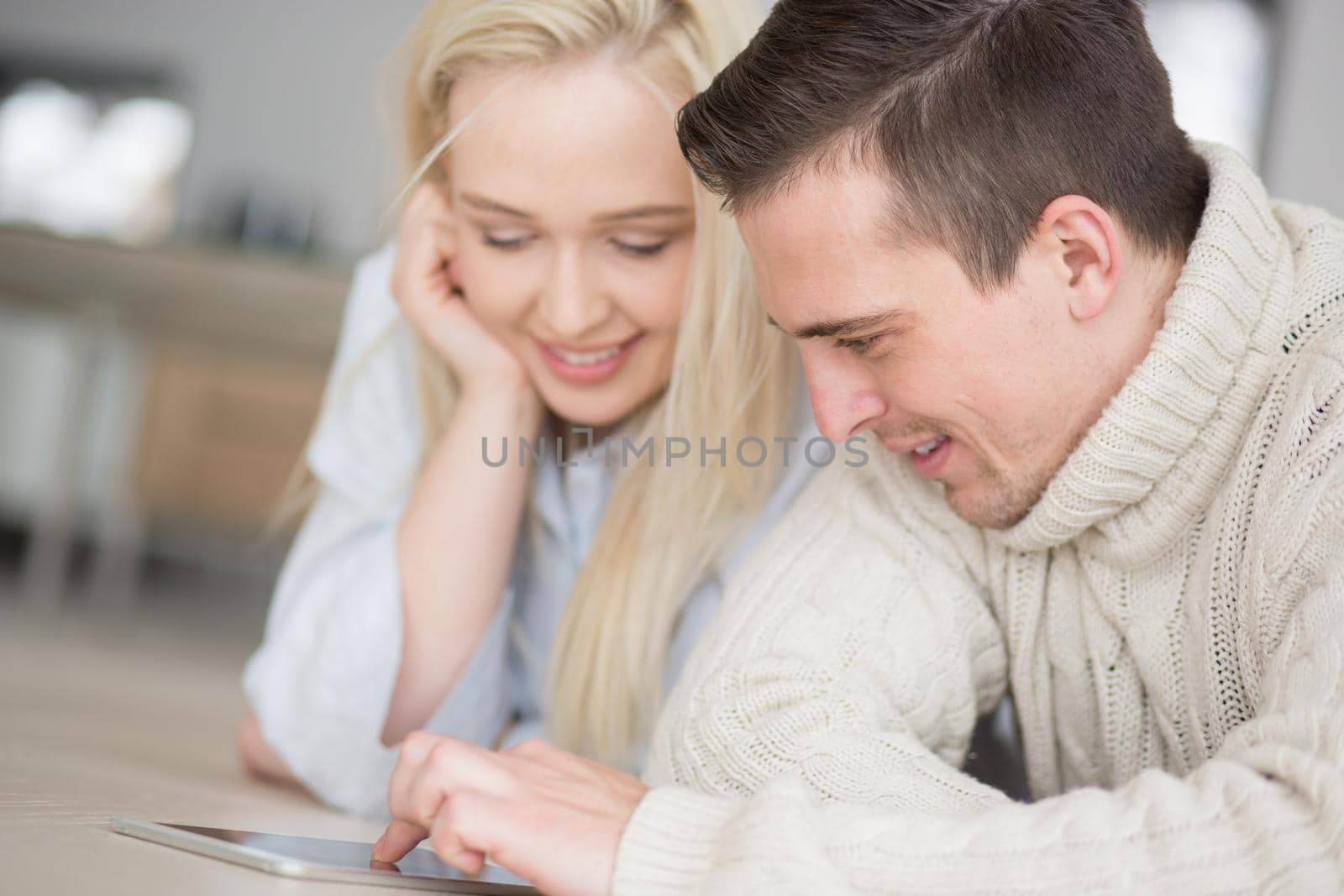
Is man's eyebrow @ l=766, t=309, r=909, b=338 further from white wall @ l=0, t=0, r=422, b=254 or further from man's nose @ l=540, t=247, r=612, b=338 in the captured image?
white wall @ l=0, t=0, r=422, b=254

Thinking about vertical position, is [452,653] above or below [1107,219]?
below

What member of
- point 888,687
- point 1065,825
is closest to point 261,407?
point 888,687

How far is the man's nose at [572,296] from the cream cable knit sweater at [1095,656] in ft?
0.93

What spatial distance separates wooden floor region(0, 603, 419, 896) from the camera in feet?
2.57

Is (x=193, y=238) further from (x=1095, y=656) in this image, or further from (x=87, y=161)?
(x=1095, y=656)

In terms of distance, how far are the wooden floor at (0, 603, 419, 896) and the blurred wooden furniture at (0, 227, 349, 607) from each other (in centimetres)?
92

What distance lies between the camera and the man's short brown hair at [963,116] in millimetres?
1002

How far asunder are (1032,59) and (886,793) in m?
0.53

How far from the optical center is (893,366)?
40.8 inches

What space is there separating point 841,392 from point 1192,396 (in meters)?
0.25

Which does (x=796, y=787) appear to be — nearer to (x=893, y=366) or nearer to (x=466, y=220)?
(x=893, y=366)

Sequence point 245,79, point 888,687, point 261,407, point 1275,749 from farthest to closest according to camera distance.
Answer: point 245,79 → point 261,407 → point 888,687 → point 1275,749

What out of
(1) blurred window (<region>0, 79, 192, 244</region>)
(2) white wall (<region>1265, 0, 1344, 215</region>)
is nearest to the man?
(2) white wall (<region>1265, 0, 1344, 215</region>)

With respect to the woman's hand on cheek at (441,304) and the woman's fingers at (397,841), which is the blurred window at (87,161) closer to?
the woman's hand on cheek at (441,304)
